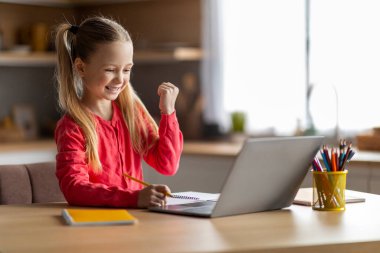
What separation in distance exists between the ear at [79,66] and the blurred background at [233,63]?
1971 millimetres

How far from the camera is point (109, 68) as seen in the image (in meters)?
2.11

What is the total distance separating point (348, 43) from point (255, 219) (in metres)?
2.45

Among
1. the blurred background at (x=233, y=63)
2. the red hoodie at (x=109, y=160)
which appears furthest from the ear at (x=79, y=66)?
the blurred background at (x=233, y=63)

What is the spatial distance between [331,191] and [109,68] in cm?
69

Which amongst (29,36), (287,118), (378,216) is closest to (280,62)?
(287,118)

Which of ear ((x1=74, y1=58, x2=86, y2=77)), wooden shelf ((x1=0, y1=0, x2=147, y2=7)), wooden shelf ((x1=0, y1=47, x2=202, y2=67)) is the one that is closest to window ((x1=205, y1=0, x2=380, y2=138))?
wooden shelf ((x1=0, y1=47, x2=202, y2=67))

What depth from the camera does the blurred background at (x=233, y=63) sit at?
404 centimetres

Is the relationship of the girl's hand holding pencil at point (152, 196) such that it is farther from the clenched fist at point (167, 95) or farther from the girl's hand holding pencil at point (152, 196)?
the clenched fist at point (167, 95)

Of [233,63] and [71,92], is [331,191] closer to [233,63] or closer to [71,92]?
[71,92]

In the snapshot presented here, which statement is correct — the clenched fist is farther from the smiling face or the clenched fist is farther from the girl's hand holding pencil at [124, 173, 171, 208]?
the girl's hand holding pencil at [124, 173, 171, 208]

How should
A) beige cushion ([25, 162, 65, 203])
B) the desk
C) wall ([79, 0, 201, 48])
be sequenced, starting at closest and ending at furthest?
1. the desk
2. beige cushion ([25, 162, 65, 203])
3. wall ([79, 0, 201, 48])

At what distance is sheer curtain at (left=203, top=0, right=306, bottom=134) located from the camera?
14.0ft

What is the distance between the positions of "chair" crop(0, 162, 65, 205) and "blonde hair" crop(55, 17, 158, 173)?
0.27 m

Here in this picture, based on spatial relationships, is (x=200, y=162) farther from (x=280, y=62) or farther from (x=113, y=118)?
(x=113, y=118)
